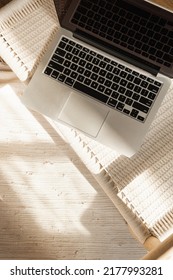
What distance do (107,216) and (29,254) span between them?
0.30m

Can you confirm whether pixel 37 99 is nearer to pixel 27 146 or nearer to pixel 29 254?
pixel 27 146

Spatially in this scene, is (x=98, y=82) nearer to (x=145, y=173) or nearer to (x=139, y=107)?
(x=139, y=107)

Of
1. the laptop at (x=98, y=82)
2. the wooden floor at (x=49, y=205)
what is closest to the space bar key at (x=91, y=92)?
the laptop at (x=98, y=82)

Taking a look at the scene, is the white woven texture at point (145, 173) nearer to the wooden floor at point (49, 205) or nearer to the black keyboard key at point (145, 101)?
the black keyboard key at point (145, 101)

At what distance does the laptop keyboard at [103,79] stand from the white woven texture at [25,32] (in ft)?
0.20

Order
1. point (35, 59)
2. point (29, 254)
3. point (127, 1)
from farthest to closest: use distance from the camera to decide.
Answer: point (29, 254) < point (35, 59) < point (127, 1)

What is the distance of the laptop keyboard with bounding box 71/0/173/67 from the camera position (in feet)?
2.92

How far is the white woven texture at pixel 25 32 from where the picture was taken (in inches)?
39.1

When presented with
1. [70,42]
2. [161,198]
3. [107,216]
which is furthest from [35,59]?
[107,216]

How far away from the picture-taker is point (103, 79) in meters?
0.95

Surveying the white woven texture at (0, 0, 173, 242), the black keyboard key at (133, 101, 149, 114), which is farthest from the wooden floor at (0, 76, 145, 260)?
the black keyboard key at (133, 101, 149, 114)

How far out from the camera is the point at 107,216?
4.55 feet

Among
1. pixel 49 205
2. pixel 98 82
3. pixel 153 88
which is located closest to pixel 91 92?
pixel 98 82

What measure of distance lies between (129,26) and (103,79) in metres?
0.13
